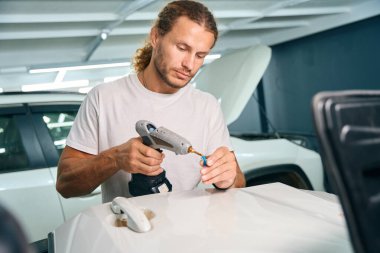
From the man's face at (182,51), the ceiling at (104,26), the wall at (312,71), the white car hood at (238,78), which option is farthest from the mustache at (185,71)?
the wall at (312,71)

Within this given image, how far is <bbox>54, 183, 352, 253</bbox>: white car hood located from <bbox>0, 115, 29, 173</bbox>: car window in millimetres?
1918

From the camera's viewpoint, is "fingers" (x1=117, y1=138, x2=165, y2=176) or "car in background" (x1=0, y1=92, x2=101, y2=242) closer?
"fingers" (x1=117, y1=138, x2=165, y2=176)

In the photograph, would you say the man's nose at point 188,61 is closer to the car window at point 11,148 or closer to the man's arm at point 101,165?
the man's arm at point 101,165

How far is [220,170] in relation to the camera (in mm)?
1339

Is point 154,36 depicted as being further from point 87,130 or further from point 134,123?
point 87,130

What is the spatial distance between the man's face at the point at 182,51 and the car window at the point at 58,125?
1539mm

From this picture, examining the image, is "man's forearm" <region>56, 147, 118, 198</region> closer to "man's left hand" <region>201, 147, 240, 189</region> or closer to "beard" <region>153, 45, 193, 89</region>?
"man's left hand" <region>201, 147, 240, 189</region>

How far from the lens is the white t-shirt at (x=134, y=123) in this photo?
169cm

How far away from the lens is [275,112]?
986 cm

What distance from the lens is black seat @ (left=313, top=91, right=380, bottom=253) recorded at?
1.54 feet

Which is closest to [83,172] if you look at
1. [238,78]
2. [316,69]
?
[238,78]

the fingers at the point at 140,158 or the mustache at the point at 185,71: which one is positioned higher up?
the mustache at the point at 185,71

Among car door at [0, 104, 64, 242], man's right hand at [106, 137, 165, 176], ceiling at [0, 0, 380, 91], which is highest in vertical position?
ceiling at [0, 0, 380, 91]

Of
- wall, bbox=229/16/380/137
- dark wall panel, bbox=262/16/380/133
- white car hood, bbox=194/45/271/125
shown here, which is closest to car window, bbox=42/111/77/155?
white car hood, bbox=194/45/271/125
